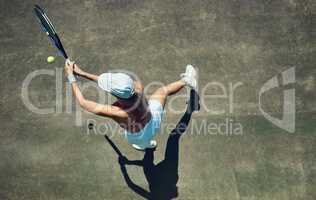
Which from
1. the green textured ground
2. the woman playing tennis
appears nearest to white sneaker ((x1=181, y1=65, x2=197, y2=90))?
the woman playing tennis

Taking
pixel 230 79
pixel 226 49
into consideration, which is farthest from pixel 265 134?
pixel 226 49

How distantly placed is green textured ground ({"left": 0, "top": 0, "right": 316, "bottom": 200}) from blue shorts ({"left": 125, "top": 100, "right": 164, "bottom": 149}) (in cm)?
71

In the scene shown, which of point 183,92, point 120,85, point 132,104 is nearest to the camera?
point 120,85

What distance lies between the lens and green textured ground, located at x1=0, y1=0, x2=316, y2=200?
23.2ft

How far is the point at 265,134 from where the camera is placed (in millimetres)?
7188

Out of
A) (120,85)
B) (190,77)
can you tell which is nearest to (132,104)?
(120,85)

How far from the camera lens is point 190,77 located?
7086mm

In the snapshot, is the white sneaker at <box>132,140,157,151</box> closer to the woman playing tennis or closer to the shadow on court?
the woman playing tennis

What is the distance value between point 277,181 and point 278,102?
4.54 feet

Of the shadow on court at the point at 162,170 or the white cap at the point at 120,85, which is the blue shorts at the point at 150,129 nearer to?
the shadow on court at the point at 162,170

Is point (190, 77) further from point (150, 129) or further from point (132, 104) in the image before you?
point (132, 104)

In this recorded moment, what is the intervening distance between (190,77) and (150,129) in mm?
1239

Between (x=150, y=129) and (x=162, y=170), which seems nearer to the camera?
(x=150, y=129)

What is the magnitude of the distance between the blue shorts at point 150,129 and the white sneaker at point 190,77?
2.20 feet
